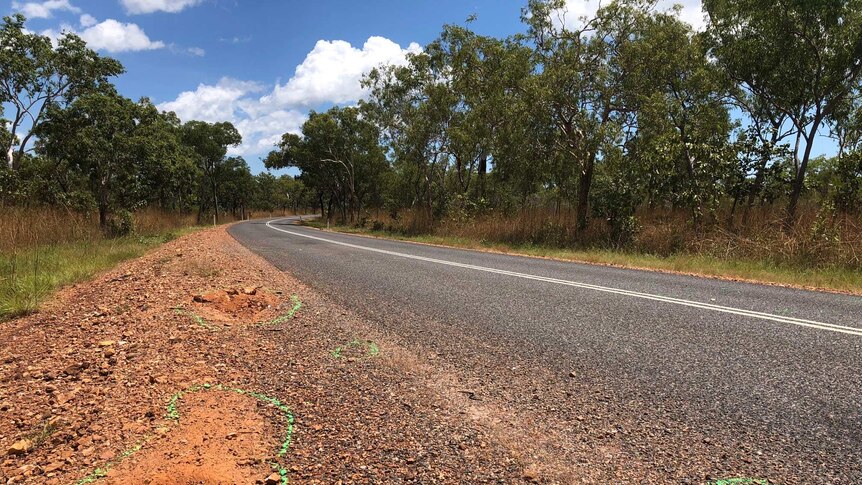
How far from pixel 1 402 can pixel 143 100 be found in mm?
Answer: 28801

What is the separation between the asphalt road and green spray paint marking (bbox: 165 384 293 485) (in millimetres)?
1713

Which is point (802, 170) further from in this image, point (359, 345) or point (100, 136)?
point (100, 136)

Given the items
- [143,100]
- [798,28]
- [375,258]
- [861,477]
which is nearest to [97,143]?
[143,100]

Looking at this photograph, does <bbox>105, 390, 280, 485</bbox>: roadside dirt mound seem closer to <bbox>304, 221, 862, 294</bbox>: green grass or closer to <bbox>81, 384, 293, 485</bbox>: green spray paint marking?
<bbox>81, 384, 293, 485</bbox>: green spray paint marking

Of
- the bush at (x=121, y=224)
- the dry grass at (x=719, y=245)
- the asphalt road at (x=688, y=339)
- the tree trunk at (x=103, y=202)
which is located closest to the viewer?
the asphalt road at (x=688, y=339)

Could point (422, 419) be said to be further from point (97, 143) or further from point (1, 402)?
point (97, 143)

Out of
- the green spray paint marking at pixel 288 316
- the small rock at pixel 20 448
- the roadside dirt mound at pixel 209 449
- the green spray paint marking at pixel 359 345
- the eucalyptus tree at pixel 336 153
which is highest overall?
the eucalyptus tree at pixel 336 153

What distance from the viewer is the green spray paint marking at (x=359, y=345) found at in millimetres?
4016

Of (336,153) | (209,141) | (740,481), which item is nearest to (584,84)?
(740,481)

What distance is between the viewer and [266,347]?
4219 millimetres

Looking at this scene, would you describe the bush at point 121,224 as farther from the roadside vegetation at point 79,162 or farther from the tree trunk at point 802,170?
the tree trunk at point 802,170

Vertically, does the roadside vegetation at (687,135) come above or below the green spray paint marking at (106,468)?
above

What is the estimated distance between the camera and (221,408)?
→ 9.71 feet

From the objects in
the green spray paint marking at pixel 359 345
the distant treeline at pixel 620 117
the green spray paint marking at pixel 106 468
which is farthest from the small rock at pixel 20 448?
the distant treeline at pixel 620 117
